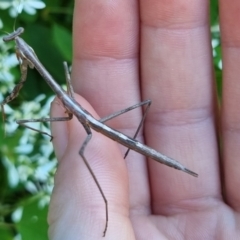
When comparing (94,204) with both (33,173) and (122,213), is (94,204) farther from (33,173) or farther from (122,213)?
(33,173)

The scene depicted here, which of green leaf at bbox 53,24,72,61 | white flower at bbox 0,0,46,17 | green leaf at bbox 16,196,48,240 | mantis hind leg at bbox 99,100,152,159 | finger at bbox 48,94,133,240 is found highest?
white flower at bbox 0,0,46,17

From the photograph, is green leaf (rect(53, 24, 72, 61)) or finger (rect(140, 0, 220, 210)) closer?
finger (rect(140, 0, 220, 210))

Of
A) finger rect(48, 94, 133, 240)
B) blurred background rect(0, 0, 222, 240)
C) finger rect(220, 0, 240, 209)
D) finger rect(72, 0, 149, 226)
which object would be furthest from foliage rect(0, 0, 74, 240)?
finger rect(220, 0, 240, 209)

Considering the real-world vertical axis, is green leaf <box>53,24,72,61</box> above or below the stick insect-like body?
above

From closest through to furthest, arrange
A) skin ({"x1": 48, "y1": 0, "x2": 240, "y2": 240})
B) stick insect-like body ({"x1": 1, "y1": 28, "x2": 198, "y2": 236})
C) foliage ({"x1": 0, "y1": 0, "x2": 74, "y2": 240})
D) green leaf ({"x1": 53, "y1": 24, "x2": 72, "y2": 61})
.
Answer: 1. stick insect-like body ({"x1": 1, "y1": 28, "x2": 198, "y2": 236})
2. skin ({"x1": 48, "y1": 0, "x2": 240, "y2": 240})
3. foliage ({"x1": 0, "y1": 0, "x2": 74, "y2": 240})
4. green leaf ({"x1": 53, "y1": 24, "x2": 72, "y2": 61})

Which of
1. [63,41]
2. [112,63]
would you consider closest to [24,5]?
[63,41]

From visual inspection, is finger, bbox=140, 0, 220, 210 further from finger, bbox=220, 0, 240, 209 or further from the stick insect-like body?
the stick insect-like body

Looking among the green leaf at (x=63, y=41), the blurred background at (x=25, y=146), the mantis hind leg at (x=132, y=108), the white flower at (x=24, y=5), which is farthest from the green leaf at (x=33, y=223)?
the white flower at (x=24, y=5)

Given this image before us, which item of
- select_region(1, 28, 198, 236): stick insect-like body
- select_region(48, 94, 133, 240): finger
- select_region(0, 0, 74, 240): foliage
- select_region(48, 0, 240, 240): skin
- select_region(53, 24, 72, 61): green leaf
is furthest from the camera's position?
select_region(53, 24, 72, 61): green leaf
